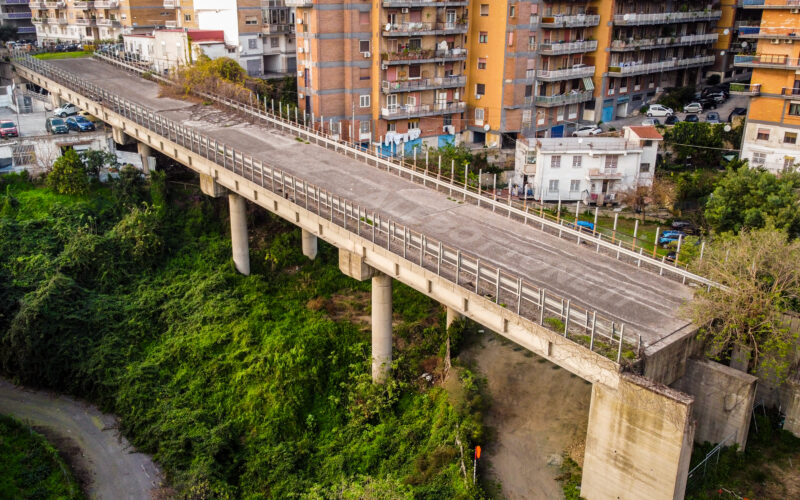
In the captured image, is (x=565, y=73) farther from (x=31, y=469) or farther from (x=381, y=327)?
(x=31, y=469)

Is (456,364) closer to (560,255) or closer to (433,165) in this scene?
(560,255)

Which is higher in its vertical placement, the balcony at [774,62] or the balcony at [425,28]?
the balcony at [425,28]

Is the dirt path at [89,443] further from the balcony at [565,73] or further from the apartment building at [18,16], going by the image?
the apartment building at [18,16]

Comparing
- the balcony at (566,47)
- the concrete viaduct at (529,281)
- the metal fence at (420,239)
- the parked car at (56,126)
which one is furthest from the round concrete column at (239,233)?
the balcony at (566,47)

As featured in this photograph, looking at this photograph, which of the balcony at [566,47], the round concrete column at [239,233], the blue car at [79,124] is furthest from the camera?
the balcony at [566,47]

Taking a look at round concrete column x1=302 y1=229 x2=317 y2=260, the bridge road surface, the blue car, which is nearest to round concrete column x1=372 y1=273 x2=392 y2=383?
the bridge road surface

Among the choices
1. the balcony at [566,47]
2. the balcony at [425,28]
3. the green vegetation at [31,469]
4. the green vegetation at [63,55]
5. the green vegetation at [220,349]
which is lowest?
the green vegetation at [31,469]

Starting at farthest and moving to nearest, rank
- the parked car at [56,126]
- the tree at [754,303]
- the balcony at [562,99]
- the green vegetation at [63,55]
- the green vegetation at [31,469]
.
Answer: the green vegetation at [63,55], the balcony at [562,99], the parked car at [56,126], the green vegetation at [31,469], the tree at [754,303]
